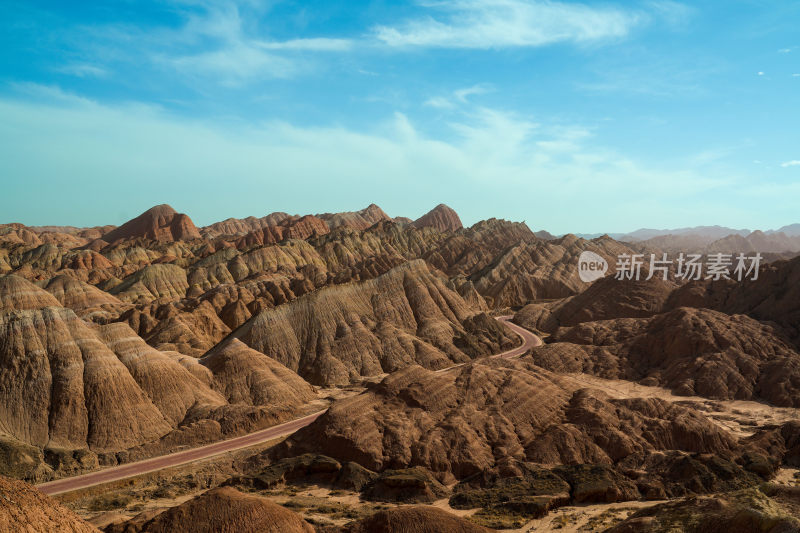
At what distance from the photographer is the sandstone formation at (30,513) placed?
661 inches

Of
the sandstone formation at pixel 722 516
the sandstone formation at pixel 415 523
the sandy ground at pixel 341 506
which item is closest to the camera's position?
the sandstone formation at pixel 722 516

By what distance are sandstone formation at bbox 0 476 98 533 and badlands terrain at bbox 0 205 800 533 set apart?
0.08 metres

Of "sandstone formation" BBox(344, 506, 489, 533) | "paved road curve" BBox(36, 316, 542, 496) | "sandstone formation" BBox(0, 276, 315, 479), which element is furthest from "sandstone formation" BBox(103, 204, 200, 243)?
"sandstone formation" BBox(344, 506, 489, 533)

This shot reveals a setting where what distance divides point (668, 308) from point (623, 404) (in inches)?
2013

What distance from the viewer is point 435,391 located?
4119 cm

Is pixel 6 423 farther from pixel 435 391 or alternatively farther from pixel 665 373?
pixel 665 373

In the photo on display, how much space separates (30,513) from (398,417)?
79.7 ft

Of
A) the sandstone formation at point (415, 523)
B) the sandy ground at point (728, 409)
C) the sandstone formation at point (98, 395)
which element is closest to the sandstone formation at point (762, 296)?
the sandy ground at point (728, 409)

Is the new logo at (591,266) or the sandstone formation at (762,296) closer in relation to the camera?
the sandstone formation at (762,296)

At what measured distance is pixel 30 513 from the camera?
17.4 metres

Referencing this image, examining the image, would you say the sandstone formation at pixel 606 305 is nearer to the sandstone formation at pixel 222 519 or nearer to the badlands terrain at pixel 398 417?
the badlands terrain at pixel 398 417

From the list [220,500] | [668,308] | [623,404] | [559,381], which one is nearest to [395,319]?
[559,381]

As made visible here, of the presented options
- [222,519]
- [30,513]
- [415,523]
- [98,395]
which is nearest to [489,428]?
[415,523]

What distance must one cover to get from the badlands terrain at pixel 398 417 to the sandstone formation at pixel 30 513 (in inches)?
3.2
